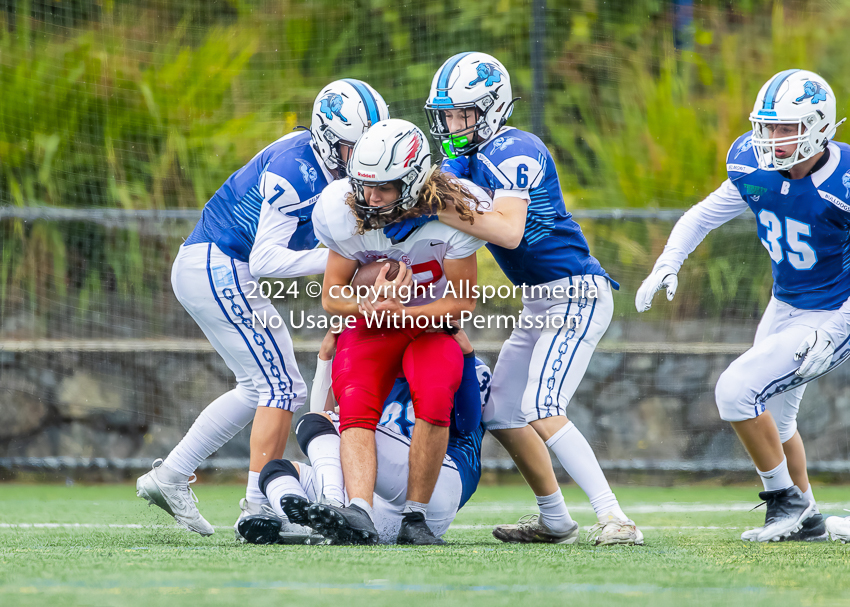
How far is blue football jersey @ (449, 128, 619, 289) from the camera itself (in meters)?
3.75

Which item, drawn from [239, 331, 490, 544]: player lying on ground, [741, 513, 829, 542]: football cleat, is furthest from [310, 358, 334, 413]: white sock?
[741, 513, 829, 542]: football cleat

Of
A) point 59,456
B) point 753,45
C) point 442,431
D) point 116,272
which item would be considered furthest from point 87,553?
point 753,45

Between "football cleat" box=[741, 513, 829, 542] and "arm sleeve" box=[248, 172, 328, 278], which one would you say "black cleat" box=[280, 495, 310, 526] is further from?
"football cleat" box=[741, 513, 829, 542]

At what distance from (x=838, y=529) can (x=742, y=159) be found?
152cm

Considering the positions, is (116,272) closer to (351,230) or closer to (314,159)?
(314,159)

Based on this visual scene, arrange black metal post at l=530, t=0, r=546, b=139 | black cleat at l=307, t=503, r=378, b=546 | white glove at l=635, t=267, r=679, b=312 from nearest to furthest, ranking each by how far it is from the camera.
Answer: black cleat at l=307, t=503, r=378, b=546, white glove at l=635, t=267, r=679, b=312, black metal post at l=530, t=0, r=546, b=139

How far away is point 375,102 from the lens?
409cm

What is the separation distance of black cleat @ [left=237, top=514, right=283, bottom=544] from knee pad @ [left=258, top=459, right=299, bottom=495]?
10 cm

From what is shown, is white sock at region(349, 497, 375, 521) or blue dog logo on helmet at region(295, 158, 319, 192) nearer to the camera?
white sock at region(349, 497, 375, 521)

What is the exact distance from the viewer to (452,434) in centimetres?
389

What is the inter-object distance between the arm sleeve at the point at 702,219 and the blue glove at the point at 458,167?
937 millimetres

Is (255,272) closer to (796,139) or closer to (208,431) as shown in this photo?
(208,431)

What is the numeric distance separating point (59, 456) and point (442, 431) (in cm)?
376

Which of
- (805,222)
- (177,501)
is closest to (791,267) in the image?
(805,222)
